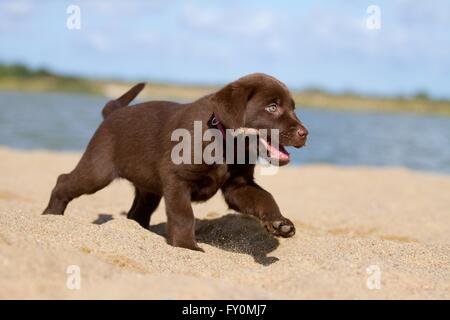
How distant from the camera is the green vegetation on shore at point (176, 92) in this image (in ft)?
196

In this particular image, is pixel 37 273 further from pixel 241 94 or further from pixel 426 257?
pixel 426 257

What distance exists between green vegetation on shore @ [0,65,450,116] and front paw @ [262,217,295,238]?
53.2 meters

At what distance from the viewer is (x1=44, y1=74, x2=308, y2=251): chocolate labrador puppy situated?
4.86 m

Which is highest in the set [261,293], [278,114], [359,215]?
[278,114]

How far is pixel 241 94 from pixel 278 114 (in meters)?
0.33

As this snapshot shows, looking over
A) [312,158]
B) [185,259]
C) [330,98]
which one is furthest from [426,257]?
[330,98]

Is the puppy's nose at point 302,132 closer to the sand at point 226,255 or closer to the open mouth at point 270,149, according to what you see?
the open mouth at point 270,149

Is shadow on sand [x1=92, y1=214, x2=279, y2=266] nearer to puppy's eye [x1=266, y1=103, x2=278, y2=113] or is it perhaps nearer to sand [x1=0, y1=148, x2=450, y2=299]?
sand [x1=0, y1=148, x2=450, y2=299]

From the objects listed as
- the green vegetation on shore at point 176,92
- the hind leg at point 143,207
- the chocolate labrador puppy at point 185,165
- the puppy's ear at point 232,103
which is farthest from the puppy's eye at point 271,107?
the green vegetation on shore at point 176,92

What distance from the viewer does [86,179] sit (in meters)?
5.95

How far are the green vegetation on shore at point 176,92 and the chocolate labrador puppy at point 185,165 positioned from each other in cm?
5180

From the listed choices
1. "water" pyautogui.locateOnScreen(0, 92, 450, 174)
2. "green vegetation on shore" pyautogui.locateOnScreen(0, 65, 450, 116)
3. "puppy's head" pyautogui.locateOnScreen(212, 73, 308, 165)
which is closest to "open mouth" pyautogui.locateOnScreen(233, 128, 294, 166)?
"puppy's head" pyautogui.locateOnScreen(212, 73, 308, 165)
